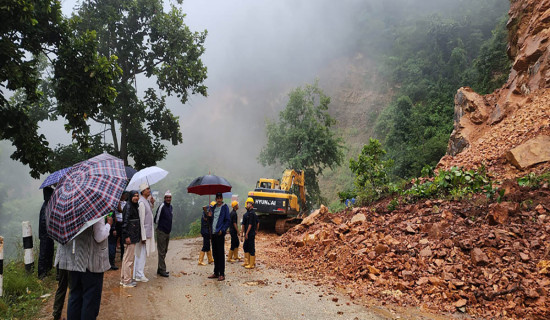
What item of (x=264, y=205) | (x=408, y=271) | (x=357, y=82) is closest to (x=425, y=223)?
→ (x=408, y=271)

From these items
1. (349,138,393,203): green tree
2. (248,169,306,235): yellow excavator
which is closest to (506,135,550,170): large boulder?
(349,138,393,203): green tree

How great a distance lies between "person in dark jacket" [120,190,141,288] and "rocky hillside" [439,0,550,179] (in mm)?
10206

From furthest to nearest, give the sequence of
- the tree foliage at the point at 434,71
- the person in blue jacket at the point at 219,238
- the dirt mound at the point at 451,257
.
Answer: the tree foliage at the point at 434,71 < the person in blue jacket at the point at 219,238 < the dirt mound at the point at 451,257

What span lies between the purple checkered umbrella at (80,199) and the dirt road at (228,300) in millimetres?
2245

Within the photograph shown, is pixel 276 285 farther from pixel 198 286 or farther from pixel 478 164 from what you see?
pixel 478 164

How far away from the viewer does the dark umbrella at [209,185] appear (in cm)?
869

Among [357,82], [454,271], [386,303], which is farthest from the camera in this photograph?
[357,82]

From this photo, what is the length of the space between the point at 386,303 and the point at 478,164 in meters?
8.41

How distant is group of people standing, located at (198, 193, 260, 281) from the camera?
720 centimetres

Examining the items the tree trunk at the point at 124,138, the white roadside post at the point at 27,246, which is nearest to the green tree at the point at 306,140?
the tree trunk at the point at 124,138

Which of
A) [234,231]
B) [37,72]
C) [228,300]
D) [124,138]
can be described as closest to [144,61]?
[124,138]

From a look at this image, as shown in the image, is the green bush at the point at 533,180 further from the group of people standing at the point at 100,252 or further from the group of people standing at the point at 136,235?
the group of people standing at the point at 136,235

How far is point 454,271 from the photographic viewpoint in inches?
235

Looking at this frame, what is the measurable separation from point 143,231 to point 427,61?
46.7 metres
